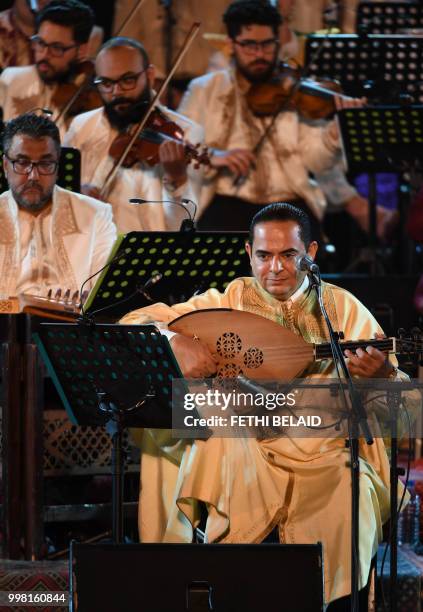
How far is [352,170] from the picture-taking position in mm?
6777

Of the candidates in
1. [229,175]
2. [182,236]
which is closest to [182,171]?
[229,175]

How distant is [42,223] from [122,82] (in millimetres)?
1293

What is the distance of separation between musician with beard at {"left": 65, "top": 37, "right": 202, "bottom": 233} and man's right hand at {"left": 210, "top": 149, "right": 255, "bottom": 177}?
1.11ft

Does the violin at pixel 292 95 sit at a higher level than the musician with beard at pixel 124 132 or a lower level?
higher

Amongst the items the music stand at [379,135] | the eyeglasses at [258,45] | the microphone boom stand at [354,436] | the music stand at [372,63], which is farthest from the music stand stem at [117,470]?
the eyeglasses at [258,45]

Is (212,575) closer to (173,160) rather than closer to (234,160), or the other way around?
(173,160)

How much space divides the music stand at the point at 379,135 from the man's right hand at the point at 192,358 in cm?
275

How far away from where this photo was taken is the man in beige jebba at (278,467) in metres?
→ 4.15

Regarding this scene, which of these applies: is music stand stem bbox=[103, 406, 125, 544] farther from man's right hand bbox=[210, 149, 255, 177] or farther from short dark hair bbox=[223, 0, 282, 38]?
short dark hair bbox=[223, 0, 282, 38]

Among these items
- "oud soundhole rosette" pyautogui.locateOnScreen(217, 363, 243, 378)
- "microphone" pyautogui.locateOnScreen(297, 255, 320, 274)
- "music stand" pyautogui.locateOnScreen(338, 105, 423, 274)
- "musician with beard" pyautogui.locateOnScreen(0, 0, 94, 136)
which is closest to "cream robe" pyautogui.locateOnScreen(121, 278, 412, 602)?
"oud soundhole rosette" pyautogui.locateOnScreen(217, 363, 243, 378)

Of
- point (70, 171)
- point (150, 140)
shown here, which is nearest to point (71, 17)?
point (150, 140)

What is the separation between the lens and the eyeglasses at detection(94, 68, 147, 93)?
21.6 feet

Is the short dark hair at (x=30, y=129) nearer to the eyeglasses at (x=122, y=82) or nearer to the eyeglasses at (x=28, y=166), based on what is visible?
the eyeglasses at (x=28, y=166)

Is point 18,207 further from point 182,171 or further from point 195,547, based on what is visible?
point 195,547
